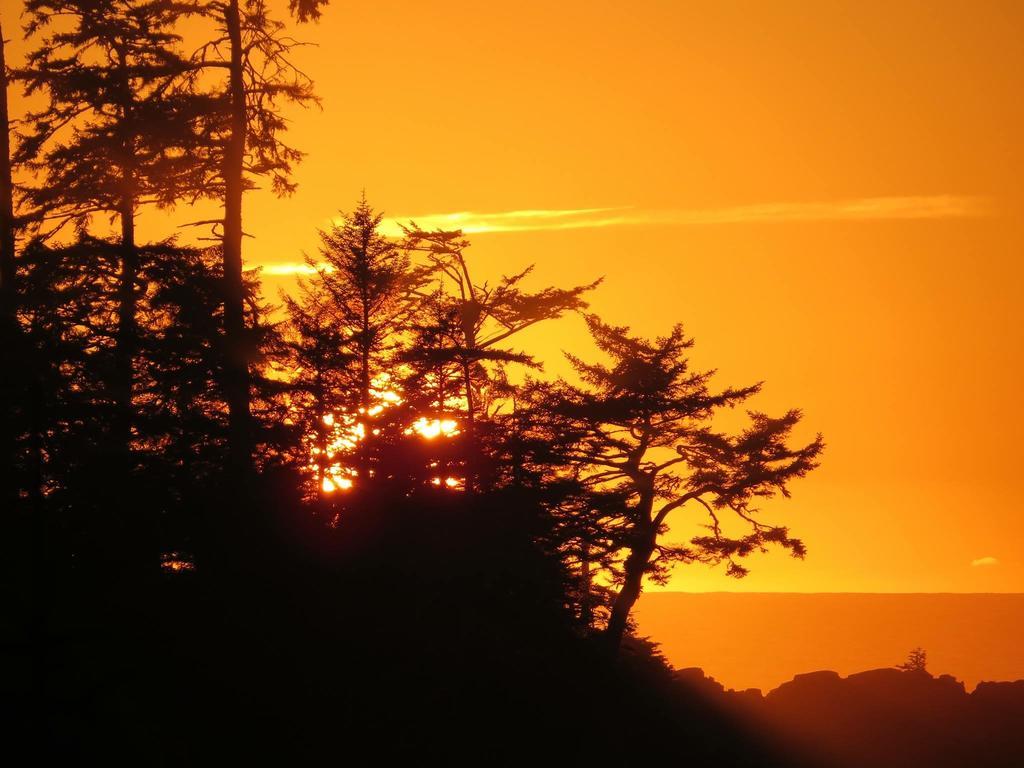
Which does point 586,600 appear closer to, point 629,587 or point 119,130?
point 629,587

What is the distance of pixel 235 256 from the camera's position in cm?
2672

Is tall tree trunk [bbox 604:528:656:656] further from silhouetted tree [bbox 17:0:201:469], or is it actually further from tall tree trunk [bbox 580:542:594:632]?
silhouetted tree [bbox 17:0:201:469]

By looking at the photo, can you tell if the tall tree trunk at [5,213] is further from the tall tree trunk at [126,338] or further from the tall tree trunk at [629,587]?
the tall tree trunk at [629,587]

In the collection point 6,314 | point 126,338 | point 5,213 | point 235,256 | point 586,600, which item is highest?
point 5,213

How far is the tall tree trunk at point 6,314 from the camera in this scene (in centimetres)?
2136

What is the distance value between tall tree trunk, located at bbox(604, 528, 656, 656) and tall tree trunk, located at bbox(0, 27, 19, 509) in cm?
1826

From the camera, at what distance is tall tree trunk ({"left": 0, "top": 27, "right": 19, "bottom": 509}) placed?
21359mm

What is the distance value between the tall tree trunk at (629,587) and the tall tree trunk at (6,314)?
18.3m

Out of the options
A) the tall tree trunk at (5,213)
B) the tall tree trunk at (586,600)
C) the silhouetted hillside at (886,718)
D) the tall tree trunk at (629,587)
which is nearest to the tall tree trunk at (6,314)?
the tall tree trunk at (5,213)

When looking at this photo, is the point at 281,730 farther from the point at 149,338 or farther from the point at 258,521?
the point at 149,338

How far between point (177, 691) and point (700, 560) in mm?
20000

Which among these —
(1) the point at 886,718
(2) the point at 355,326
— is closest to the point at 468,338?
(2) the point at 355,326

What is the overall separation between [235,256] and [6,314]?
5528 millimetres

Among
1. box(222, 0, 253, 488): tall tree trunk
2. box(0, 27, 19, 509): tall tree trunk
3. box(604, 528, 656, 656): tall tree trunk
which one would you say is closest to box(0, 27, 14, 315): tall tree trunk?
box(0, 27, 19, 509): tall tree trunk
